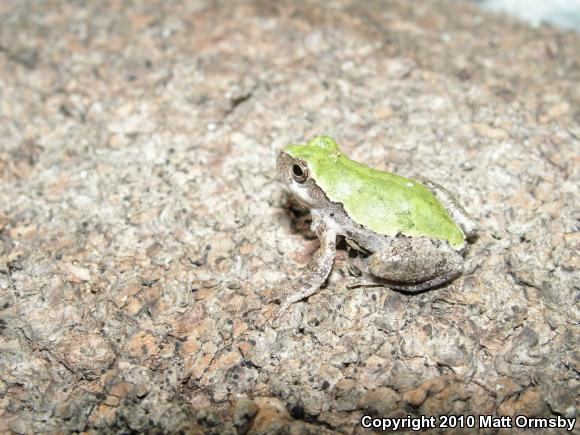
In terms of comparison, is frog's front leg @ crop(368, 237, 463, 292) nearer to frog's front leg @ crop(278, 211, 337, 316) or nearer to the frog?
the frog

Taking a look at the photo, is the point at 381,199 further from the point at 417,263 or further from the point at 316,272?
the point at 316,272

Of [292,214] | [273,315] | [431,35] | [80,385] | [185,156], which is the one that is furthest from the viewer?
[431,35]

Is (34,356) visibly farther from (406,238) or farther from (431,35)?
(431,35)

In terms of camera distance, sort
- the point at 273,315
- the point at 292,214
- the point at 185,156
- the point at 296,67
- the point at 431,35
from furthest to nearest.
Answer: the point at 431,35 → the point at 296,67 → the point at 185,156 → the point at 292,214 → the point at 273,315

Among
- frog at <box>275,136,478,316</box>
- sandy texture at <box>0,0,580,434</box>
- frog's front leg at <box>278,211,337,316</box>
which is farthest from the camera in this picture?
frog's front leg at <box>278,211,337,316</box>

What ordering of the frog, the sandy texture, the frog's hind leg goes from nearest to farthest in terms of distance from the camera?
the sandy texture, the frog, the frog's hind leg

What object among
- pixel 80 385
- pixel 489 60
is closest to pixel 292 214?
pixel 80 385

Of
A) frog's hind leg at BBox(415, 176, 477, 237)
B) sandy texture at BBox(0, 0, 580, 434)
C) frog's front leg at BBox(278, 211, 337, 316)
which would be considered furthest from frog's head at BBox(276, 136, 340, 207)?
frog's hind leg at BBox(415, 176, 477, 237)

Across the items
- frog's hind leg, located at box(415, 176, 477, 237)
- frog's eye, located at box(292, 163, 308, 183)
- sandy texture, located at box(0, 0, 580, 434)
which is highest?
frog's eye, located at box(292, 163, 308, 183)

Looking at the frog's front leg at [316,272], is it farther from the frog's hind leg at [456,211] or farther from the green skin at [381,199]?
the frog's hind leg at [456,211]
